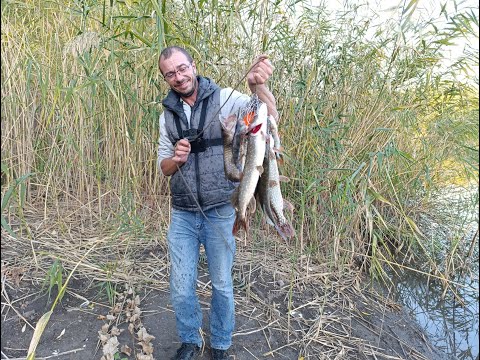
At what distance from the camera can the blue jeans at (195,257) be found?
242 centimetres

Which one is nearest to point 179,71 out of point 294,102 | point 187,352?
point 294,102

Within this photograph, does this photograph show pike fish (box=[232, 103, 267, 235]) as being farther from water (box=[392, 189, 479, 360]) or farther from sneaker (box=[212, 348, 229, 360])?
water (box=[392, 189, 479, 360])

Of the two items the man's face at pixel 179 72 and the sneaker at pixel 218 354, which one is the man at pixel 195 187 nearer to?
the man's face at pixel 179 72

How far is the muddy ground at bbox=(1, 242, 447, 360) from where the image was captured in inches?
106

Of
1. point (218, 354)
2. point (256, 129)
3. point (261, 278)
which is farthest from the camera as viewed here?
point (261, 278)

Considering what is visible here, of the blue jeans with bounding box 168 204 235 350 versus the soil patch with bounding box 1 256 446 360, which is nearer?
the blue jeans with bounding box 168 204 235 350

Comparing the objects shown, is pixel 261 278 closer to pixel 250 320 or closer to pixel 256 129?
pixel 250 320

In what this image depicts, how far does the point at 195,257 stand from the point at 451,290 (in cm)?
217

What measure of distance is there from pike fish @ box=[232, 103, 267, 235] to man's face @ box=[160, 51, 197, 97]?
2.06 feet

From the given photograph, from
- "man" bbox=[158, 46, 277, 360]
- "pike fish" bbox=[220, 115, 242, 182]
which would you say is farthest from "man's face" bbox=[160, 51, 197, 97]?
"pike fish" bbox=[220, 115, 242, 182]

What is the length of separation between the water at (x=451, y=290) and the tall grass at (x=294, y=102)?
39 centimetres

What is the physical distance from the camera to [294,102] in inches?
141

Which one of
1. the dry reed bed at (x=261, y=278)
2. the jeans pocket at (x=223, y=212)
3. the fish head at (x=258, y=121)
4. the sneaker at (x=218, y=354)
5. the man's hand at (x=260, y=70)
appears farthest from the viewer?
the dry reed bed at (x=261, y=278)

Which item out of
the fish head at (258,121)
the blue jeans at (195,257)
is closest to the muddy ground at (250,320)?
the blue jeans at (195,257)
